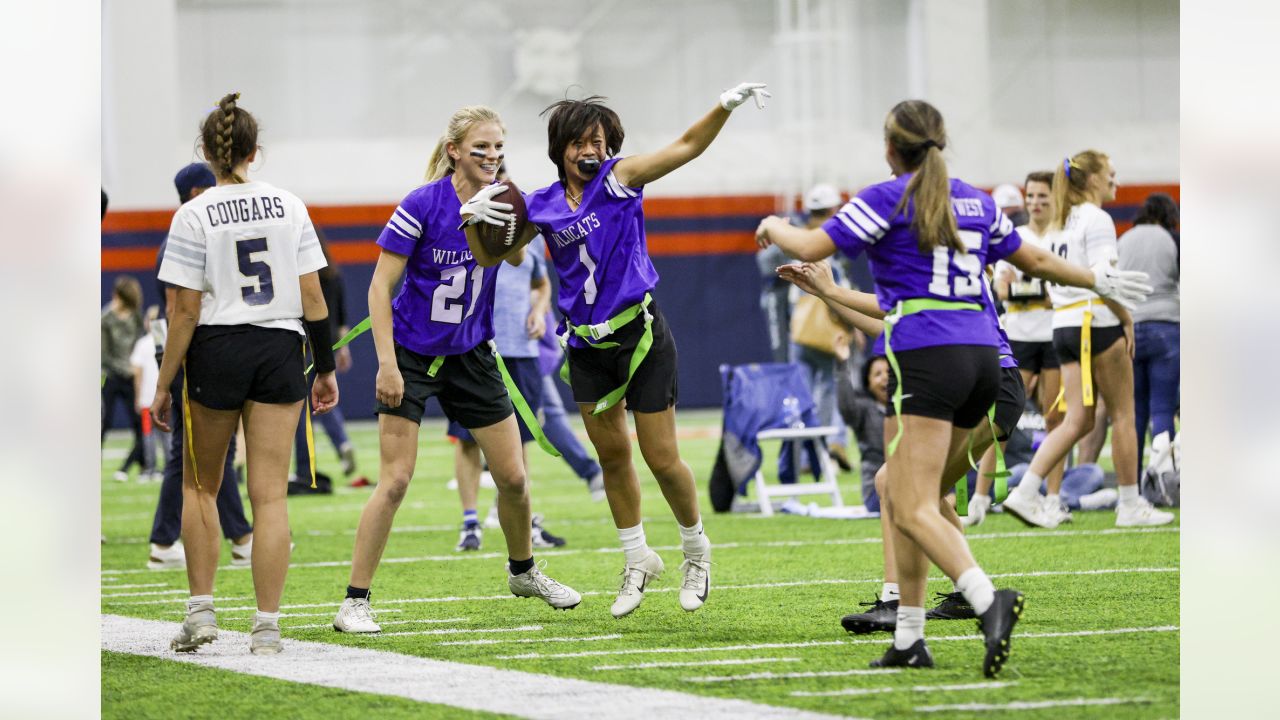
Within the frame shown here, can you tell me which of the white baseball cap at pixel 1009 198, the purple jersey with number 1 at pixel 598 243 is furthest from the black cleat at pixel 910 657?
the white baseball cap at pixel 1009 198

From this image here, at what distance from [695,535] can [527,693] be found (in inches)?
69.9

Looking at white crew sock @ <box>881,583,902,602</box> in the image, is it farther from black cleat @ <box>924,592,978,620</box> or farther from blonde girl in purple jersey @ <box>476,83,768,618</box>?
blonde girl in purple jersey @ <box>476,83,768,618</box>

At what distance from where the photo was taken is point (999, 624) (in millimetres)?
5086

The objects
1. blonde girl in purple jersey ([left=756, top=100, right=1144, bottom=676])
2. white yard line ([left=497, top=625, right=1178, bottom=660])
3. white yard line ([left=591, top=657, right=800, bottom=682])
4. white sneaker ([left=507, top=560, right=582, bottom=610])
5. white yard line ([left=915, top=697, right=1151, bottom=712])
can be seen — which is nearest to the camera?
white yard line ([left=915, top=697, right=1151, bottom=712])

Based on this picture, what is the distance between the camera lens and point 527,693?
5.17m

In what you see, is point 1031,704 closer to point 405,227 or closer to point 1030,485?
point 405,227

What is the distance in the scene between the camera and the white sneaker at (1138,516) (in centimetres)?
988

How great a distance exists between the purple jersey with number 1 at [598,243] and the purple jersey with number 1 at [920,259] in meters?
1.28

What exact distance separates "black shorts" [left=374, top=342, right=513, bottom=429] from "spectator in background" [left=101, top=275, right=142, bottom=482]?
10.0 metres

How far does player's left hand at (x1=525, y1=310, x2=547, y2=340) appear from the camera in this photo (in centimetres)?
1041

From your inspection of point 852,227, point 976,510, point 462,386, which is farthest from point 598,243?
point 976,510

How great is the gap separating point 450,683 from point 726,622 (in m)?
1.61

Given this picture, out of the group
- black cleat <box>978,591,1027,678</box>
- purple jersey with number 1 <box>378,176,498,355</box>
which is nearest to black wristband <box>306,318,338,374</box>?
purple jersey with number 1 <box>378,176,498,355</box>
